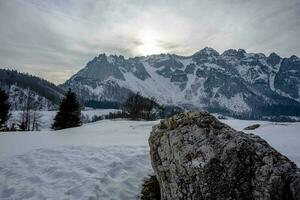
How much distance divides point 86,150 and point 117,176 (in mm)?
4615

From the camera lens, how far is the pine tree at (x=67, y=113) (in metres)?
52.8

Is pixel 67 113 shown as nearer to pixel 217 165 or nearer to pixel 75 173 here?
pixel 75 173

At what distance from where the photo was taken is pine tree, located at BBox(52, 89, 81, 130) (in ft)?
173

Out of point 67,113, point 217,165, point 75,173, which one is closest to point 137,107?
point 67,113

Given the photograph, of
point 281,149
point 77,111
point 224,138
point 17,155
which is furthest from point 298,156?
point 77,111

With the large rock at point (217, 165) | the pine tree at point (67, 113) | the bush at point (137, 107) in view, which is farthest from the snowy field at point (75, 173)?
the bush at point (137, 107)

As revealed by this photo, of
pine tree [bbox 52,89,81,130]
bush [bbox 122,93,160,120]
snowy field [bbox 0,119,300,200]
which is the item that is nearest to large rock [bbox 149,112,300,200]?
snowy field [bbox 0,119,300,200]

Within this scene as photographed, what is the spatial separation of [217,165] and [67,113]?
48.5 m

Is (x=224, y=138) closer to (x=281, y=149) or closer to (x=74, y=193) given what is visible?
(x=74, y=193)

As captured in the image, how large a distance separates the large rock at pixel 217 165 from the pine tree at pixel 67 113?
45762 millimetres

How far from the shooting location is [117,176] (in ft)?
38.6

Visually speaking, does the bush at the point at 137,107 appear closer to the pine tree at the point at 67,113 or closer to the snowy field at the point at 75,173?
the pine tree at the point at 67,113

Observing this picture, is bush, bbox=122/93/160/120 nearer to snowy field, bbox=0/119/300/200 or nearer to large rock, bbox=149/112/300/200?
snowy field, bbox=0/119/300/200

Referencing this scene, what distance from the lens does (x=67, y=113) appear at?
53.2m
